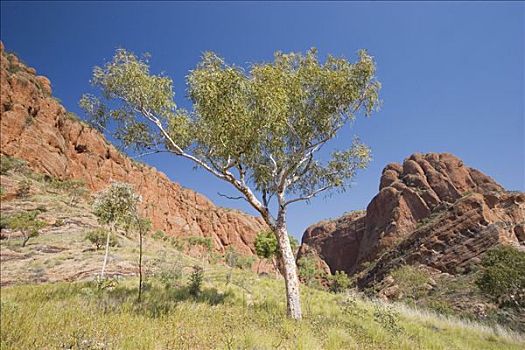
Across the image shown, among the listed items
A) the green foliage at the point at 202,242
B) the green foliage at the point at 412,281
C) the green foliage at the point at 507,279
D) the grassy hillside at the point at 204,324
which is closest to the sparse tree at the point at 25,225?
the grassy hillside at the point at 204,324

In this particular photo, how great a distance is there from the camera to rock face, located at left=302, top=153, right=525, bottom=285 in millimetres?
68250

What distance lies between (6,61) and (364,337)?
11520cm

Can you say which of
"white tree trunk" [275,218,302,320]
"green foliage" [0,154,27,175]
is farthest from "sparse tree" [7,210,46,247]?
"white tree trunk" [275,218,302,320]

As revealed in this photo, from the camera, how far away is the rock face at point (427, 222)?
6825 cm

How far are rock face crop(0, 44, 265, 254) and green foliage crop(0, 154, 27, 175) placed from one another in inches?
162

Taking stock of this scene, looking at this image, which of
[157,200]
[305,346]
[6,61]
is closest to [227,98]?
[305,346]

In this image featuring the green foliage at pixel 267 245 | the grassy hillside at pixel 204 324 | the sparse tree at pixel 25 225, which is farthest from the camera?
the green foliage at pixel 267 245

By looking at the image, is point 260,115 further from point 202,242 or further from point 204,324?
point 202,242

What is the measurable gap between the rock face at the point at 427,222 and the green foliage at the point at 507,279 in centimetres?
3676

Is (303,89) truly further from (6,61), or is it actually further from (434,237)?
(6,61)

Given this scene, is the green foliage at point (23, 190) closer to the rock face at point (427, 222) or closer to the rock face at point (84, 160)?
the rock face at point (84, 160)

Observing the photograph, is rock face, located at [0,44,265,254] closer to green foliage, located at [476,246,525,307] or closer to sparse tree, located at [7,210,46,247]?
sparse tree, located at [7,210,46,247]

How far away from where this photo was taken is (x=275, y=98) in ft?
37.9

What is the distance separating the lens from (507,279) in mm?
28953
